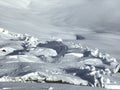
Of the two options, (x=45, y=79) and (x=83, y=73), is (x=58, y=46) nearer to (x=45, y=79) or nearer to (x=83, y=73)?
(x=83, y=73)

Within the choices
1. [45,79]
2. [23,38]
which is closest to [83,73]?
[45,79]

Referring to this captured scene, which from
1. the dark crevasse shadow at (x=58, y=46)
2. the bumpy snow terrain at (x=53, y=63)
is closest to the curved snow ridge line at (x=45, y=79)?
the bumpy snow terrain at (x=53, y=63)

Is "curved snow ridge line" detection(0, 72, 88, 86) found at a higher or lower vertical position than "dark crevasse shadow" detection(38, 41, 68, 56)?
lower

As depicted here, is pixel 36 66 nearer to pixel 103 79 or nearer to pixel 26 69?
pixel 26 69

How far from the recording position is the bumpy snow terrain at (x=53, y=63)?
10956 centimetres

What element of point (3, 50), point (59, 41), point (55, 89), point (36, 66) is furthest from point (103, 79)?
point (59, 41)

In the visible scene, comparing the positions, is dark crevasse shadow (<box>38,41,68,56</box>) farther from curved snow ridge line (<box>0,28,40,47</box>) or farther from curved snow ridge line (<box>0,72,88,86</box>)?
curved snow ridge line (<box>0,72,88,86</box>)

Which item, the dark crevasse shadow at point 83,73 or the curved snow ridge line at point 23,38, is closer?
the dark crevasse shadow at point 83,73

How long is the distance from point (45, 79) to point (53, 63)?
25.1 metres

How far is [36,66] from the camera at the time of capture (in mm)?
119188

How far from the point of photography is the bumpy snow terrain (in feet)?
359

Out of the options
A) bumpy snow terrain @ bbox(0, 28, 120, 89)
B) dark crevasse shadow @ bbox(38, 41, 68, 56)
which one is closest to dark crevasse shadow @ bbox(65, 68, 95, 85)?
bumpy snow terrain @ bbox(0, 28, 120, 89)

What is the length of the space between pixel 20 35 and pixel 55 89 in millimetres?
117910

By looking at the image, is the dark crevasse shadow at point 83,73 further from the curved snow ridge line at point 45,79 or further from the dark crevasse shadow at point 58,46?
the dark crevasse shadow at point 58,46
